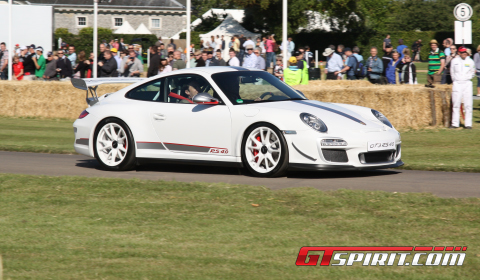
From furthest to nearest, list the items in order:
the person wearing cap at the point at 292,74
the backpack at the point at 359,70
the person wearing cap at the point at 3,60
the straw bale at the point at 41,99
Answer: the person wearing cap at the point at 3,60, the backpack at the point at 359,70, the straw bale at the point at 41,99, the person wearing cap at the point at 292,74

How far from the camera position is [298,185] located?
27.1 feet

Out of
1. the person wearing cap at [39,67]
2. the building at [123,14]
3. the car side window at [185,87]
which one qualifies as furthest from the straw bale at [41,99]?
the building at [123,14]

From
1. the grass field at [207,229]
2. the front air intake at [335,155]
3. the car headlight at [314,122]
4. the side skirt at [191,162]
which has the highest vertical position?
the car headlight at [314,122]

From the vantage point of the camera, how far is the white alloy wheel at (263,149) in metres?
8.74

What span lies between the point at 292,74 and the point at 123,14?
57.6m

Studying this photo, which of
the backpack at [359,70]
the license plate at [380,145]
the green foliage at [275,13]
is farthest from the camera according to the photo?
the green foliage at [275,13]

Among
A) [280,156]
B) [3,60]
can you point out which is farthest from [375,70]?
[3,60]

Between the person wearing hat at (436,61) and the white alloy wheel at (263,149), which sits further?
the person wearing hat at (436,61)

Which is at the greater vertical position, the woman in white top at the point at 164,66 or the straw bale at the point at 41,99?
the woman in white top at the point at 164,66

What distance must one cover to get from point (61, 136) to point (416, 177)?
908 centimetres

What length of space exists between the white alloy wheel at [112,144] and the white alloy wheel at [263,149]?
1.93 metres

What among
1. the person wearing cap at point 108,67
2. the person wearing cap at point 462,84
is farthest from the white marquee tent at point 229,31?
the person wearing cap at point 462,84

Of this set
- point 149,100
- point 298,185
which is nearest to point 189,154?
point 149,100

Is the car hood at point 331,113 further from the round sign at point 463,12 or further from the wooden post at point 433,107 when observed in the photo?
the round sign at point 463,12
